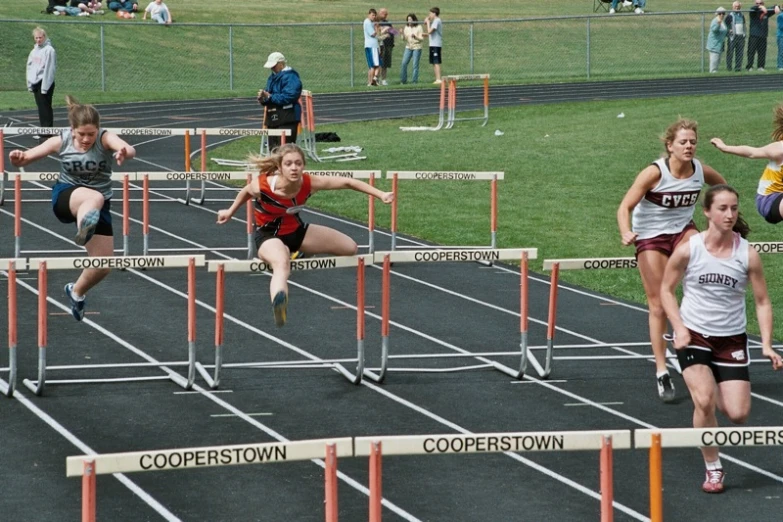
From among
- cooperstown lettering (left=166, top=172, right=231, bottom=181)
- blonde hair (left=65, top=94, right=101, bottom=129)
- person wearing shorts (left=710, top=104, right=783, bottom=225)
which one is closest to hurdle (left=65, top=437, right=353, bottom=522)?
blonde hair (left=65, top=94, right=101, bottom=129)

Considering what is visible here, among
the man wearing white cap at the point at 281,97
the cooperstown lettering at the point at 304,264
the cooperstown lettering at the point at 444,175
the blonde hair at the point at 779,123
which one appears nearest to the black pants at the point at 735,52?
the man wearing white cap at the point at 281,97

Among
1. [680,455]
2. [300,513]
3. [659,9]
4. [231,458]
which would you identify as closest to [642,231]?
[680,455]

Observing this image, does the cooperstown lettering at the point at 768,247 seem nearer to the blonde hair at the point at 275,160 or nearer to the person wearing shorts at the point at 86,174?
the blonde hair at the point at 275,160

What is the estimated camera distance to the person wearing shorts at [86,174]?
32.5ft

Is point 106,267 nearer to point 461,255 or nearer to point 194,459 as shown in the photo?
point 461,255

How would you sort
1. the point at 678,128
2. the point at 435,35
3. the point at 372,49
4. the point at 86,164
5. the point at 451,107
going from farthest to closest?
1. the point at 372,49
2. the point at 435,35
3. the point at 451,107
4. the point at 86,164
5. the point at 678,128

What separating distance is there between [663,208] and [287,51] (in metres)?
32.2

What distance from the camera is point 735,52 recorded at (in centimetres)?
3766

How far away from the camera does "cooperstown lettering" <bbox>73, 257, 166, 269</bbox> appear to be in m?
9.18

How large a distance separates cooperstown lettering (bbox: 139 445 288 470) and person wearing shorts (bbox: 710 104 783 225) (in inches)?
212

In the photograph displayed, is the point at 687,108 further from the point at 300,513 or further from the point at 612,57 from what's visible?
the point at 300,513

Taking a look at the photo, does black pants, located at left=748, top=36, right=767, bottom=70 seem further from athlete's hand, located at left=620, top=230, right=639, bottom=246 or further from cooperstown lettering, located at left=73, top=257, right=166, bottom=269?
cooperstown lettering, located at left=73, top=257, right=166, bottom=269

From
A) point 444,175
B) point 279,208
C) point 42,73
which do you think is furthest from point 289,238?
point 42,73

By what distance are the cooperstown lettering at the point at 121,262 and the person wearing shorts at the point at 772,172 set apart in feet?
12.8
